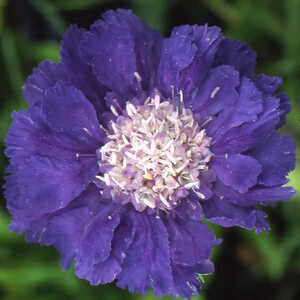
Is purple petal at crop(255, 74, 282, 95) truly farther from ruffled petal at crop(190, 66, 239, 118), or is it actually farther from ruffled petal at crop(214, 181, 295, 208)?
ruffled petal at crop(214, 181, 295, 208)

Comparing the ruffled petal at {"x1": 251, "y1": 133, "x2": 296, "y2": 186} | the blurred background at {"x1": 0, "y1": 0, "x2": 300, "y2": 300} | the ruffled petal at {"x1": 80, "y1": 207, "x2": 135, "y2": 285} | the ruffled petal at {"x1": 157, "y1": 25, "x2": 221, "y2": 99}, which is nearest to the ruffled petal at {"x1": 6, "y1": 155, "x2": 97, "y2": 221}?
the ruffled petal at {"x1": 80, "y1": 207, "x2": 135, "y2": 285}

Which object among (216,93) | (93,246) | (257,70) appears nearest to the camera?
(93,246)

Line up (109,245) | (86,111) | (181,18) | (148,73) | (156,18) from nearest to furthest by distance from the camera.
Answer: (109,245), (86,111), (148,73), (156,18), (181,18)

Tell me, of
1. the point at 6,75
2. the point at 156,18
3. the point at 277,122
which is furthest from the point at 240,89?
the point at 6,75

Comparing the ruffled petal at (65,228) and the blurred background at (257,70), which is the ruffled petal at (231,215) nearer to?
the ruffled petal at (65,228)

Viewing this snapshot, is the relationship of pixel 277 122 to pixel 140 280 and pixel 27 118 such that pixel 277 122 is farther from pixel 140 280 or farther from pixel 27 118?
pixel 27 118

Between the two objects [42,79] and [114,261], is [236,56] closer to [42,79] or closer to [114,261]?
[42,79]

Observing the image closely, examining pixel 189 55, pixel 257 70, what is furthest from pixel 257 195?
pixel 257 70
